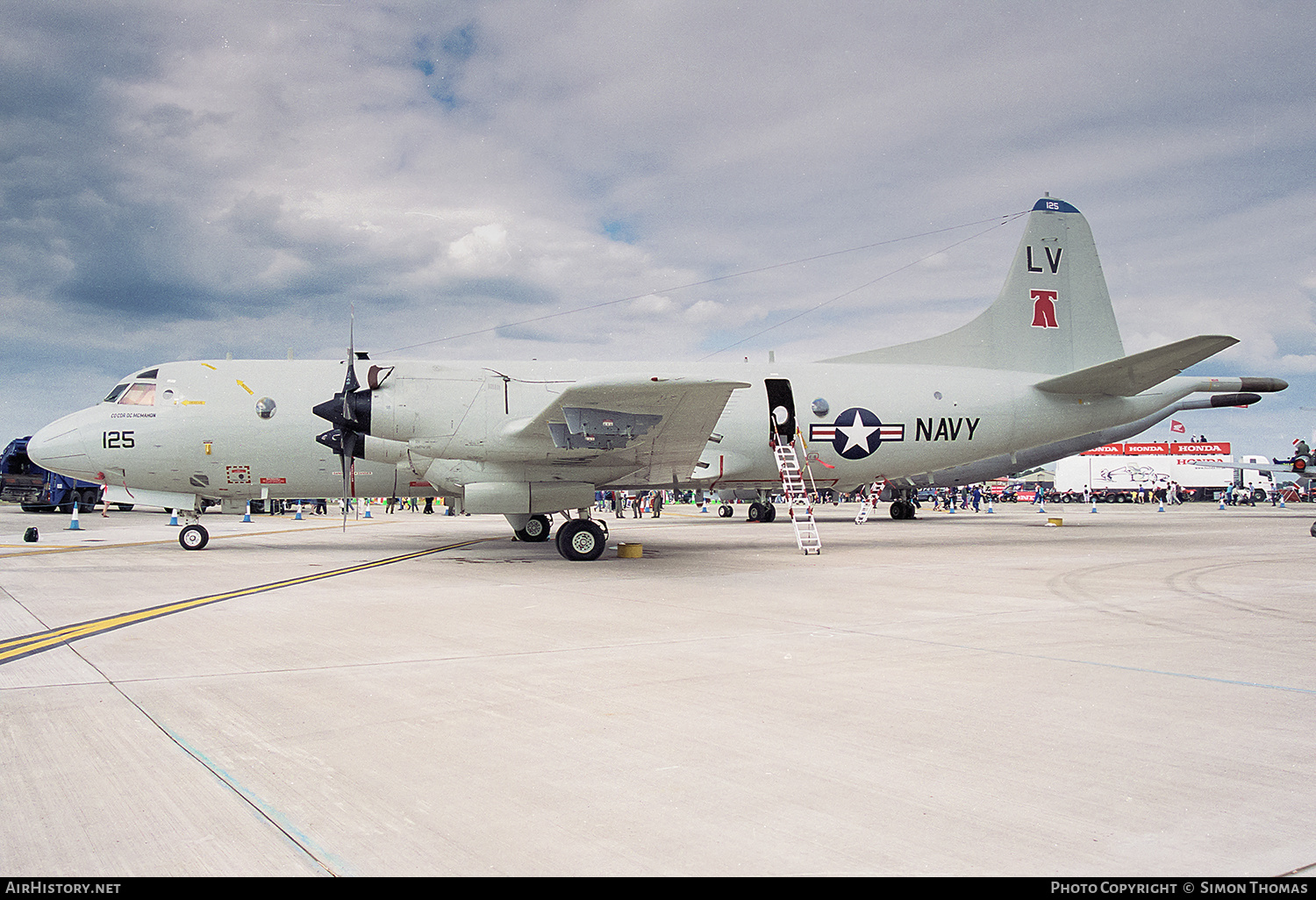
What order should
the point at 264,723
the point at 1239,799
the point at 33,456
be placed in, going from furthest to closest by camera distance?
the point at 33,456
the point at 264,723
the point at 1239,799

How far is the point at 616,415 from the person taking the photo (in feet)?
45.3

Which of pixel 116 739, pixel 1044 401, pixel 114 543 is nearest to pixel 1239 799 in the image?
pixel 116 739

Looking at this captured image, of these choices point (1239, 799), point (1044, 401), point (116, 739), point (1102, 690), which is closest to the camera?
point (1239, 799)

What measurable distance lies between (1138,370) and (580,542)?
13.2 metres

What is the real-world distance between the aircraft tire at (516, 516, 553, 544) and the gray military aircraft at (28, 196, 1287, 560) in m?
0.05

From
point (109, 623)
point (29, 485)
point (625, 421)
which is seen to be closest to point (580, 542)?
point (625, 421)

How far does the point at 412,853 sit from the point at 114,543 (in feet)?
67.9

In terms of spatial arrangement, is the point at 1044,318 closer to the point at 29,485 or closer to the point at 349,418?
the point at 349,418

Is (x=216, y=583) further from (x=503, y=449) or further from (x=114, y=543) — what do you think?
(x=114, y=543)

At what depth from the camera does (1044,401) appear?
19.3 m

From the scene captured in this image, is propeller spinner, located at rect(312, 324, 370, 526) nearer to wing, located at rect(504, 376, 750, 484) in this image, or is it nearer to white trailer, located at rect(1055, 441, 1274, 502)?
wing, located at rect(504, 376, 750, 484)

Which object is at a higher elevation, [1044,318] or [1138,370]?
[1044,318]

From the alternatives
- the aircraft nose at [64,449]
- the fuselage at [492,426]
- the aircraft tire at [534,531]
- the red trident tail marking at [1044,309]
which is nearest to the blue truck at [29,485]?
the aircraft nose at [64,449]

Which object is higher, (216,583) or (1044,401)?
(1044,401)
